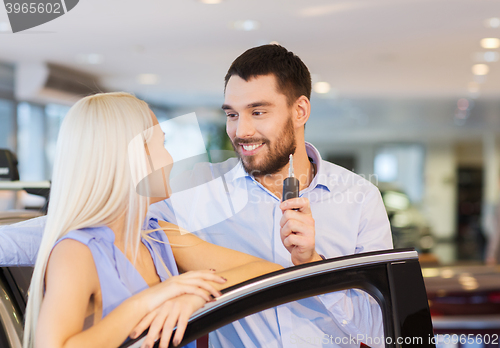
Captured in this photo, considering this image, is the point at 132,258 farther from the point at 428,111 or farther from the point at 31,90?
the point at 428,111

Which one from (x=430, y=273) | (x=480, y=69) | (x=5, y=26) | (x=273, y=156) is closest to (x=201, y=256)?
(x=273, y=156)

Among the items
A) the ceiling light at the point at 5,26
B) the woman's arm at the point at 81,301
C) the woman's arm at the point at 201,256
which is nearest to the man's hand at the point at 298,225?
the woman's arm at the point at 201,256

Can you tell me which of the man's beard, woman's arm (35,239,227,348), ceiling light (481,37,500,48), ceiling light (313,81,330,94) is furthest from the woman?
ceiling light (313,81,330,94)

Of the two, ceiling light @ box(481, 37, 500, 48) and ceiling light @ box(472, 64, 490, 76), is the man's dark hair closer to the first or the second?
ceiling light @ box(481, 37, 500, 48)

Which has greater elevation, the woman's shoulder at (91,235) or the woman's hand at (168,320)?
the woman's shoulder at (91,235)

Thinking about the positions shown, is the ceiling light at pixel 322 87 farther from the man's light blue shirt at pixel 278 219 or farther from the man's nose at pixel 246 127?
the man's nose at pixel 246 127

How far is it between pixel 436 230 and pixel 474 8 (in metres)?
9.89

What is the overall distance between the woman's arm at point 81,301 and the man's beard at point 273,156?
51 centimetres

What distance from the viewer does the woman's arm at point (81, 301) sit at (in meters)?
0.69

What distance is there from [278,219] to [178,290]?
1.74 feet

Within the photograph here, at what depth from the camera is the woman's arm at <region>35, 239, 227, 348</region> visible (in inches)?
27.1

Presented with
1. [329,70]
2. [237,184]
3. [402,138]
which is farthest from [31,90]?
[402,138]

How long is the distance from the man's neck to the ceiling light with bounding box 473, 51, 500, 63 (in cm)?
458

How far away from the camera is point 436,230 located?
40.5 feet
